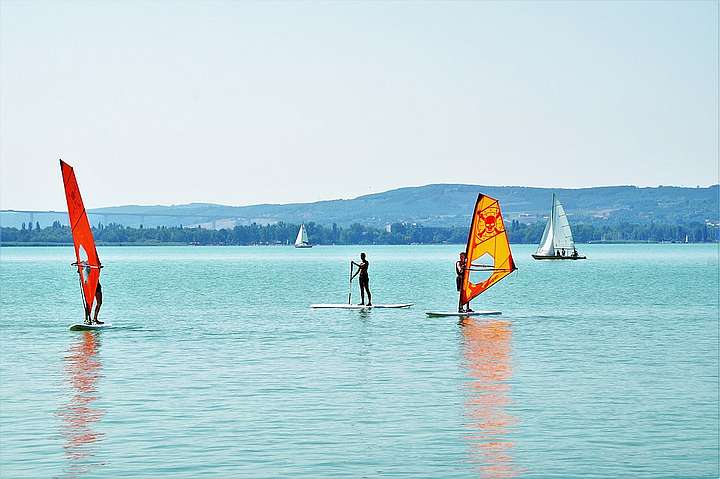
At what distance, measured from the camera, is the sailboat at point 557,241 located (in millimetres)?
150875

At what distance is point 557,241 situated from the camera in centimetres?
15762

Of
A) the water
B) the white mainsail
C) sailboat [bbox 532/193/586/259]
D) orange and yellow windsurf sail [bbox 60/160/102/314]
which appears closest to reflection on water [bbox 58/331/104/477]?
the water

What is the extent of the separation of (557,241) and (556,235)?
205 centimetres

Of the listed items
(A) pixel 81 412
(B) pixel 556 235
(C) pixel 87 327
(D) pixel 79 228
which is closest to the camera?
(A) pixel 81 412

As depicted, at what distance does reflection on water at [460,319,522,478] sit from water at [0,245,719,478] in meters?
0.06

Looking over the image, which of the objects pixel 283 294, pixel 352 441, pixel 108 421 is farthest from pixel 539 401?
pixel 283 294

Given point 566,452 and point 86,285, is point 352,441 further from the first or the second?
point 86,285

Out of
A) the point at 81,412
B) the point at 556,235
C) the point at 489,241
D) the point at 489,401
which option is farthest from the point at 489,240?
the point at 556,235

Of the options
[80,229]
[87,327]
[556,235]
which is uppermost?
[556,235]

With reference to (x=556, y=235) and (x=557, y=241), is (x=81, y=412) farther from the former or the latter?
(x=557, y=241)

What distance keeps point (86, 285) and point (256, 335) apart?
20.3ft

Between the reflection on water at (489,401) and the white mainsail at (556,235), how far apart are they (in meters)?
103

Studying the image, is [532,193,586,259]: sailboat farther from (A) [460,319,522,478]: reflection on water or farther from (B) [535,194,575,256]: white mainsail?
(A) [460,319,522,478]: reflection on water

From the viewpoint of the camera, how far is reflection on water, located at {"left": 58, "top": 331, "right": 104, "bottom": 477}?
2145 cm
